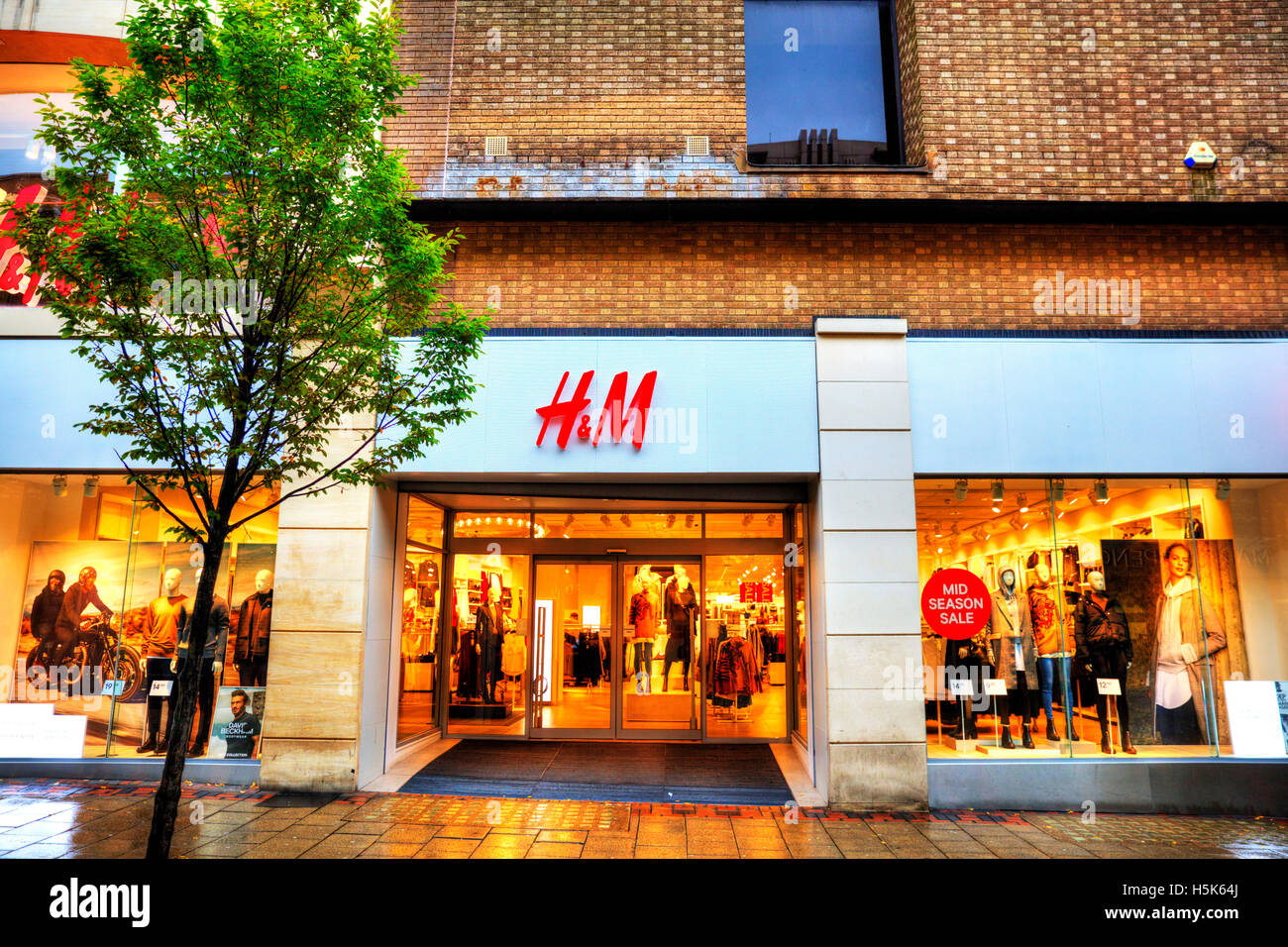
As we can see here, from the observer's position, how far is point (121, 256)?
566 cm

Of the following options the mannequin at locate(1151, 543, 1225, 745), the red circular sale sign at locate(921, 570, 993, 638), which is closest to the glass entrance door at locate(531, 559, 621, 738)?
the red circular sale sign at locate(921, 570, 993, 638)

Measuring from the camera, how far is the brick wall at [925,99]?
29.7 ft

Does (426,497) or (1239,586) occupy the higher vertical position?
(426,497)

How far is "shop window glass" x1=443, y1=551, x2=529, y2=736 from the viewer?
10953 millimetres

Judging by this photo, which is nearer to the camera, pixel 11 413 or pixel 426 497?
pixel 11 413

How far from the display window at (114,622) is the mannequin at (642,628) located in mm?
4915

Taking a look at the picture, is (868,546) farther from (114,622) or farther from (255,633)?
(114,622)

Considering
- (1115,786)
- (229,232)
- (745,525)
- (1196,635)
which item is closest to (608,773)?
(745,525)

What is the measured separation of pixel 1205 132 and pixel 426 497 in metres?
10.9

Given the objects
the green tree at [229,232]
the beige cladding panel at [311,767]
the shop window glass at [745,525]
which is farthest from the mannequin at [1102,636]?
the beige cladding panel at [311,767]

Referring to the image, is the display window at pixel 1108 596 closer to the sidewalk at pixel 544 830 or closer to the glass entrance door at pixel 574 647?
the sidewalk at pixel 544 830
